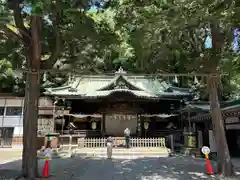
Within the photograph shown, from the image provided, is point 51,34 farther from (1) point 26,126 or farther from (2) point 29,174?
(2) point 29,174

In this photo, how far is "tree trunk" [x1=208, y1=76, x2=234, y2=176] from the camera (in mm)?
8680

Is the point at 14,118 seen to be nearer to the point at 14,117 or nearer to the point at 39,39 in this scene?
the point at 14,117

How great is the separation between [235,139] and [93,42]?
11670mm

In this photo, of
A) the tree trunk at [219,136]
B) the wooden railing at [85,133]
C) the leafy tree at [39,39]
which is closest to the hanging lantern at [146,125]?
the wooden railing at [85,133]

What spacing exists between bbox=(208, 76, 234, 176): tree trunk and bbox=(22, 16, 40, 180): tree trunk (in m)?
6.64

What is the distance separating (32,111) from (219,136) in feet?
22.7

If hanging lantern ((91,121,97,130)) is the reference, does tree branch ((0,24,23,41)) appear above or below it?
above

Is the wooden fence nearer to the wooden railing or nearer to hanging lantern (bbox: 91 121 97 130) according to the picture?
the wooden railing

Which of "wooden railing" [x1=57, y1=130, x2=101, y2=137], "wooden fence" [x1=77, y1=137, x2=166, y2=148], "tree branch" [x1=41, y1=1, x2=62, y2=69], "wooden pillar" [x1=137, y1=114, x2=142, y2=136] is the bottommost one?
"wooden fence" [x1=77, y1=137, x2=166, y2=148]

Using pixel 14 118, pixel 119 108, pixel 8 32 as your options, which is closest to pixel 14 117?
pixel 14 118

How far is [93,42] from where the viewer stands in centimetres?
938

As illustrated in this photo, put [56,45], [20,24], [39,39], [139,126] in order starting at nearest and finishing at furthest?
[20,24] → [39,39] → [56,45] → [139,126]

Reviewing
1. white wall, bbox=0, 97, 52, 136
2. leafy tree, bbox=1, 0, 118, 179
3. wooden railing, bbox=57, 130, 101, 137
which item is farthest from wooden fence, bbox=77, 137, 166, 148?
leafy tree, bbox=1, 0, 118, 179

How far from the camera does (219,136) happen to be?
9023mm
